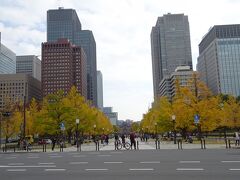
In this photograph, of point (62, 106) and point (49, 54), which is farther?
point (49, 54)

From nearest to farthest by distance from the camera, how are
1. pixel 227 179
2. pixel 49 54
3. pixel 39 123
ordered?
pixel 227 179
pixel 39 123
pixel 49 54

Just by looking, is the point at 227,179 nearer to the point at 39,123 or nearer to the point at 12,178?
the point at 12,178

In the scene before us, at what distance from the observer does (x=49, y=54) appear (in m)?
200

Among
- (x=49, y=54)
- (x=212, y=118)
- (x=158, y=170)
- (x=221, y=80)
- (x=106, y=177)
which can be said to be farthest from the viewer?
(x=49, y=54)

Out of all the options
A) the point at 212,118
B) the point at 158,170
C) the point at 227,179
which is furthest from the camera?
the point at 212,118

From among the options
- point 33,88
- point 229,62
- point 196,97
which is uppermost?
point 229,62

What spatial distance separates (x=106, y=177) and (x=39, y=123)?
39181mm

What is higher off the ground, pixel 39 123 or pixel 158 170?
pixel 39 123

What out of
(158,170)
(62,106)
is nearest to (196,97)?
(62,106)

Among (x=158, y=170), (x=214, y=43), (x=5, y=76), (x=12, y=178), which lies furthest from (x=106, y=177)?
(x=214, y=43)

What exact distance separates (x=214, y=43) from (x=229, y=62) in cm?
1402

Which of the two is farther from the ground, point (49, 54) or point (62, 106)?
point (49, 54)

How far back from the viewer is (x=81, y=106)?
62500 mm

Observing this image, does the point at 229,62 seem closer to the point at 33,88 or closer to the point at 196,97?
the point at 33,88
